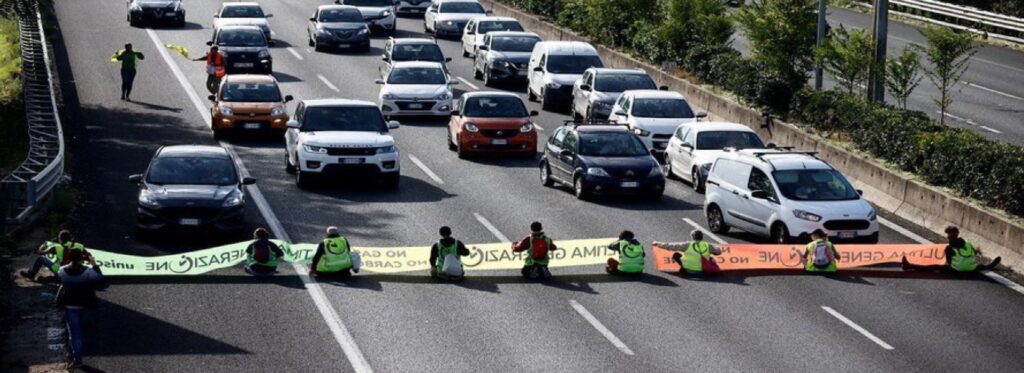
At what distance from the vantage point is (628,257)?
2467cm

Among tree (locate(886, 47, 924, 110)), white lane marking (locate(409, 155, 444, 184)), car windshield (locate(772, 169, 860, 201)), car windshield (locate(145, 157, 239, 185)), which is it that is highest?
tree (locate(886, 47, 924, 110))

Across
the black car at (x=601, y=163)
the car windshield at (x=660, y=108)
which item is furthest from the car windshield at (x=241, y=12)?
the black car at (x=601, y=163)

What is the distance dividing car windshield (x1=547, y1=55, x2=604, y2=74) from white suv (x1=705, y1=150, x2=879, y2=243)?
50.8 feet

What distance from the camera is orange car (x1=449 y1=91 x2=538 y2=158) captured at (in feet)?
119

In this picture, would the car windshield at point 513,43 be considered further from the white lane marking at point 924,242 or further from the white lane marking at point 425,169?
the white lane marking at point 924,242

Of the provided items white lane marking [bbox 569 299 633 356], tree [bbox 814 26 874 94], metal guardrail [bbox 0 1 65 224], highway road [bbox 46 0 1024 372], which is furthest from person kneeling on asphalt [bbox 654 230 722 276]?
tree [bbox 814 26 874 94]

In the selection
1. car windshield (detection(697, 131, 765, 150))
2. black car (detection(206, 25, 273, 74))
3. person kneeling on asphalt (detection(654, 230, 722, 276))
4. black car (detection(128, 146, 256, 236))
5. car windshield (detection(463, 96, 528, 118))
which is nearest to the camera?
person kneeling on asphalt (detection(654, 230, 722, 276))

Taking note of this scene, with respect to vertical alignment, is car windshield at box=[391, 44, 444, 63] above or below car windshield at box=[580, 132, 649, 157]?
below

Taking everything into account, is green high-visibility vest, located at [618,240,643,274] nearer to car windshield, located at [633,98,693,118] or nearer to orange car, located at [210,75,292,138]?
car windshield, located at [633,98,693,118]

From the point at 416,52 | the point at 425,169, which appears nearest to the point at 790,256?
the point at 425,169

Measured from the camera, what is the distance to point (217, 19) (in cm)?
5634

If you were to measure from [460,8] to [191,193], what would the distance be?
35002 mm

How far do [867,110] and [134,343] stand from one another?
18.6 meters

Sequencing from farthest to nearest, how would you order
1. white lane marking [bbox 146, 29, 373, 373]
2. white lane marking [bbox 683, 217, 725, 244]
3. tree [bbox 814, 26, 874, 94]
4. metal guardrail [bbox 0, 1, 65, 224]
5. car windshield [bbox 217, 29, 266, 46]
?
car windshield [bbox 217, 29, 266, 46] < tree [bbox 814, 26, 874, 94] < white lane marking [bbox 683, 217, 725, 244] < metal guardrail [bbox 0, 1, 65, 224] < white lane marking [bbox 146, 29, 373, 373]
